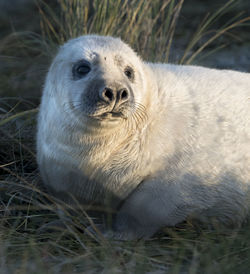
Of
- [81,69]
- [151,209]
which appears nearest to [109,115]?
[81,69]

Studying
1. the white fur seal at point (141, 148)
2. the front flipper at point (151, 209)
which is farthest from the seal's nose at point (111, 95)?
the front flipper at point (151, 209)

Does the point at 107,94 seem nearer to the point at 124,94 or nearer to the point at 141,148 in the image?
the point at 124,94

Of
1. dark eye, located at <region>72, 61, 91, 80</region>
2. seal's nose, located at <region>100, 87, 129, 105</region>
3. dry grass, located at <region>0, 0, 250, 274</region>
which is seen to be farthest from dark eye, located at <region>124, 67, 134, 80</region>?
dry grass, located at <region>0, 0, 250, 274</region>

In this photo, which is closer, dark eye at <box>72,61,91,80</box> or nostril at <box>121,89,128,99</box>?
nostril at <box>121,89,128,99</box>

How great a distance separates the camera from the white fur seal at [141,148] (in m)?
2.70

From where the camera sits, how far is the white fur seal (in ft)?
8.86

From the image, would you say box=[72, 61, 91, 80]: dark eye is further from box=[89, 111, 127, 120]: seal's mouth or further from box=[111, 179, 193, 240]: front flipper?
box=[111, 179, 193, 240]: front flipper

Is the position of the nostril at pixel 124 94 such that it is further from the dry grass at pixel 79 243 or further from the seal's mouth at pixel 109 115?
the dry grass at pixel 79 243

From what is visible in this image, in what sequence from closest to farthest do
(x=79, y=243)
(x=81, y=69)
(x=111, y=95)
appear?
(x=111, y=95) → (x=79, y=243) → (x=81, y=69)

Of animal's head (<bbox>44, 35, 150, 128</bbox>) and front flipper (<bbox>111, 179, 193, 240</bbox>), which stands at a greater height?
animal's head (<bbox>44, 35, 150, 128</bbox>)

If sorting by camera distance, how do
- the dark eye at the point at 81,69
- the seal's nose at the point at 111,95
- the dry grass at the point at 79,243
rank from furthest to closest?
the dark eye at the point at 81,69, the seal's nose at the point at 111,95, the dry grass at the point at 79,243

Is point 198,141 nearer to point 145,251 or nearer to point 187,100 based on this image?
point 187,100

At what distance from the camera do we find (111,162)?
2.79m

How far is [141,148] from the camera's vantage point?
278 cm
